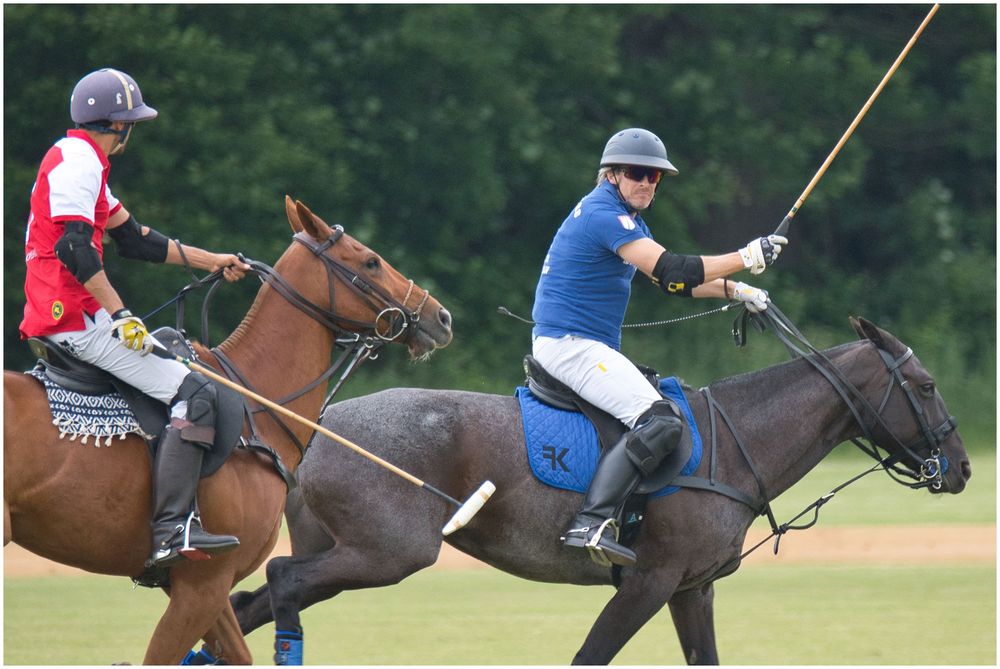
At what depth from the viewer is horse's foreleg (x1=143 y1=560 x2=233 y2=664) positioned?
204 inches

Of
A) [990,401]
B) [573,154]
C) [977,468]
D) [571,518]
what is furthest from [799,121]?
[571,518]

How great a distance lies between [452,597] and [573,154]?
44.4 ft

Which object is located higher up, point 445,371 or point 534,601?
point 534,601

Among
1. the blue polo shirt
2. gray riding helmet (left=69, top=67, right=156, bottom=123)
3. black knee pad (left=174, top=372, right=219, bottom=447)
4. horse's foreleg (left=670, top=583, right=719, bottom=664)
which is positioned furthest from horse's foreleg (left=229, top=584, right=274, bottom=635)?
gray riding helmet (left=69, top=67, right=156, bottom=123)

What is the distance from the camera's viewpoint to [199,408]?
5.15 m

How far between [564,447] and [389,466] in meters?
0.80

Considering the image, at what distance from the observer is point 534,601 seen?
32.8 feet

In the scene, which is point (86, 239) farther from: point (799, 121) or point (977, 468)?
point (799, 121)

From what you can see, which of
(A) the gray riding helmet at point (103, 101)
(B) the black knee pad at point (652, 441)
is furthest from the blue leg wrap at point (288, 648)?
(A) the gray riding helmet at point (103, 101)

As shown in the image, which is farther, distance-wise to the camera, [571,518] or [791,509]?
[791,509]

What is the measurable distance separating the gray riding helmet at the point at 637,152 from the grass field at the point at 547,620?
2789mm

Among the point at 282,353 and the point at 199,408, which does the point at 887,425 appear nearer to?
the point at 282,353

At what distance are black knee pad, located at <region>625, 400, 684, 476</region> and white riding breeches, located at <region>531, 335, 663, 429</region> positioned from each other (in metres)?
0.11

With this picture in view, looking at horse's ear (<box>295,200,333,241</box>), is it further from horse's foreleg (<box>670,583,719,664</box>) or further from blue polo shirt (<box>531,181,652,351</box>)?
horse's foreleg (<box>670,583,719,664</box>)
